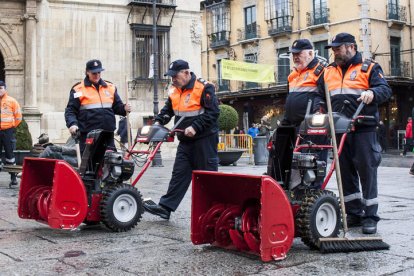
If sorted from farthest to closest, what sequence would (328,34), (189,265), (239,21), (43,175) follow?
(239,21) → (328,34) → (43,175) → (189,265)

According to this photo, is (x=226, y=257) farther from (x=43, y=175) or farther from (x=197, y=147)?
(x=43, y=175)

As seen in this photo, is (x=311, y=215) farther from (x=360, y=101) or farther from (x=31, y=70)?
(x=31, y=70)

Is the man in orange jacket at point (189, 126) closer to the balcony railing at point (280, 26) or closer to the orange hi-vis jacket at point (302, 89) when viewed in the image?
the orange hi-vis jacket at point (302, 89)

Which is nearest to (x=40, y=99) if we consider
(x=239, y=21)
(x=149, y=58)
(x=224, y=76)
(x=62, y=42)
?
(x=62, y=42)

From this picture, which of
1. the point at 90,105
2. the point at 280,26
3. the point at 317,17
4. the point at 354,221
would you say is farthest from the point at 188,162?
the point at 280,26

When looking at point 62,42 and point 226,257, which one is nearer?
point 226,257

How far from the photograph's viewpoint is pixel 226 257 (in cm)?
441

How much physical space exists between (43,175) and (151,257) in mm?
2088

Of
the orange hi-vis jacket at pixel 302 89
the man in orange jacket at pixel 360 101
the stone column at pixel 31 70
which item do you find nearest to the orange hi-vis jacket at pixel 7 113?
the orange hi-vis jacket at pixel 302 89

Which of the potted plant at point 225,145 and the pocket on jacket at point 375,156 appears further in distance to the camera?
the potted plant at point 225,145

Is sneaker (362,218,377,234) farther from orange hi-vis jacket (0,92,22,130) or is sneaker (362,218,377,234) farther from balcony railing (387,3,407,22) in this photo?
balcony railing (387,3,407,22)

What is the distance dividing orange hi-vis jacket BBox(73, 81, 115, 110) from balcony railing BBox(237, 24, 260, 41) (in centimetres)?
3378

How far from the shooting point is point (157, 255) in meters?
4.50

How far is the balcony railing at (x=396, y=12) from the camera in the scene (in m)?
34.1
